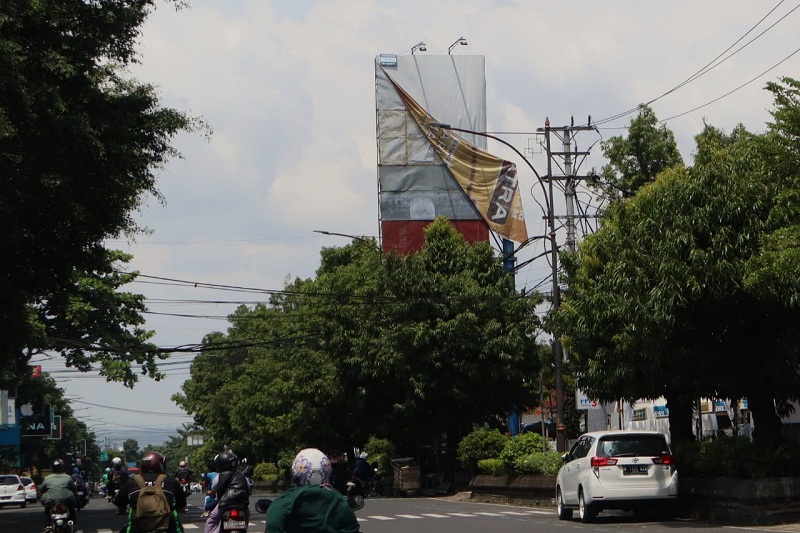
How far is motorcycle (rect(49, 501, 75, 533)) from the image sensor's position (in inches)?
802

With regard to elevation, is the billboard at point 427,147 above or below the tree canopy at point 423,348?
above

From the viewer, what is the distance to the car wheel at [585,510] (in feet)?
75.4

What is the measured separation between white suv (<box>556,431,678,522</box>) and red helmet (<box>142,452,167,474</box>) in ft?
40.7

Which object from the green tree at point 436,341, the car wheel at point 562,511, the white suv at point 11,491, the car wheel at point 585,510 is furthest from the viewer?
the white suv at point 11,491

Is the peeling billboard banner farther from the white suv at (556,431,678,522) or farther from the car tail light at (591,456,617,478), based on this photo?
the car tail light at (591,456,617,478)

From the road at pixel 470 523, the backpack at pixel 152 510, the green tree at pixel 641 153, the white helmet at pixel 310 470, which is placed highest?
the green tree at pixel 641 153

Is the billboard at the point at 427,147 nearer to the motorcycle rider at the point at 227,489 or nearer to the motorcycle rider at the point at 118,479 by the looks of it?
the motorcycle rider at the point at 118,479

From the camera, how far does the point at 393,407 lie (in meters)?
45.3

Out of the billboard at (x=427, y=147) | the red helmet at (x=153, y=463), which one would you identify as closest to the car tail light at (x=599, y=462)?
the red helmet at (x=153, y=463)

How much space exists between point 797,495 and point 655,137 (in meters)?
17.3

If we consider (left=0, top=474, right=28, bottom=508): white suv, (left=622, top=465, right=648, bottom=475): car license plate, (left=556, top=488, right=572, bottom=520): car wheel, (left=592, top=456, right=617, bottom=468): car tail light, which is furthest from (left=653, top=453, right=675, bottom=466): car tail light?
(left=0, top=474, right=28, bottom=508): white suv

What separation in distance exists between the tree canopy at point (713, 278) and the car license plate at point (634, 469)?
228cm

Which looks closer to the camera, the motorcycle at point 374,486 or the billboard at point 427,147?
the motorcycle at point 374,486

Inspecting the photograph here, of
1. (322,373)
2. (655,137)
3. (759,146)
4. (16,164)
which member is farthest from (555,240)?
(322,373)
